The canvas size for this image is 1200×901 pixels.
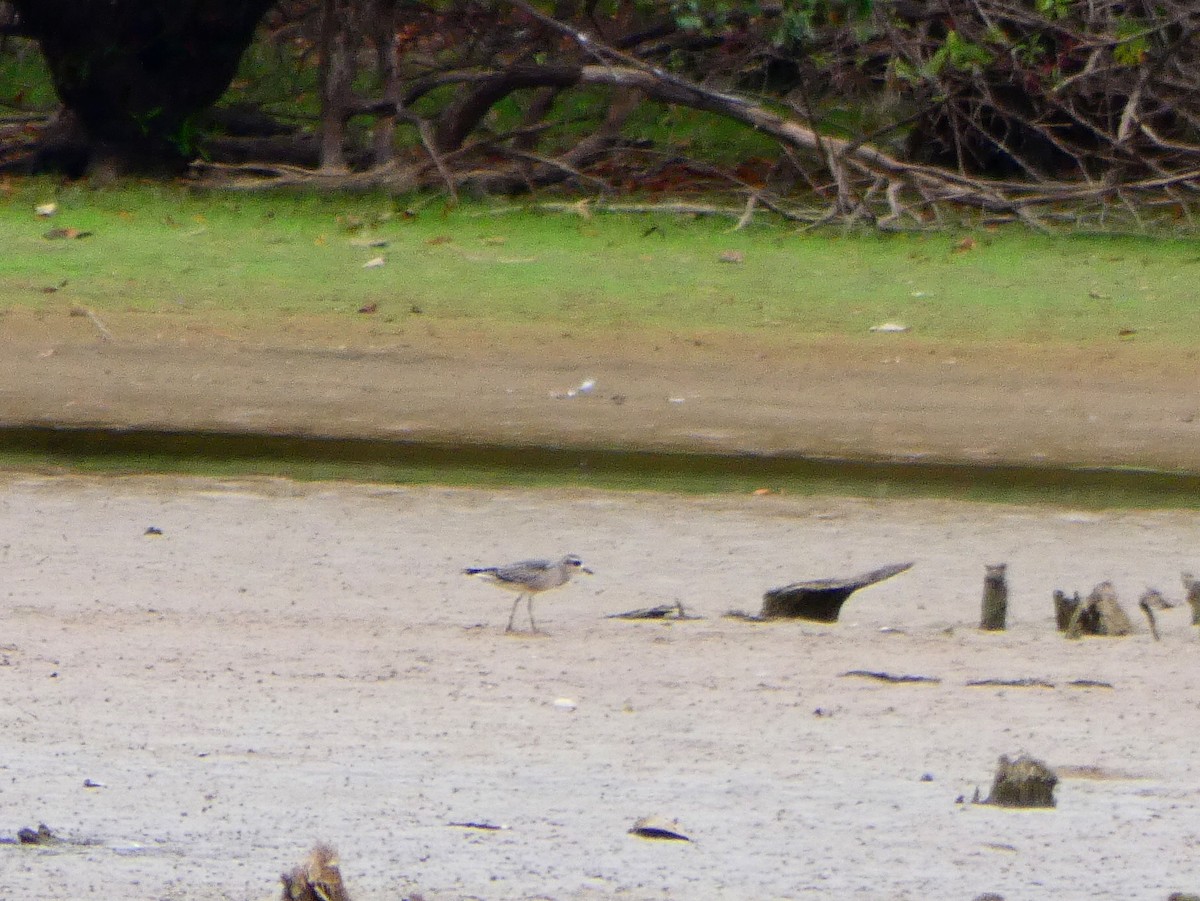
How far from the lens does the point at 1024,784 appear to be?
146 inches

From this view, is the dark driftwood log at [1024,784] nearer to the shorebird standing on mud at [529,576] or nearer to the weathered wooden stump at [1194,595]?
the shorebird standing on mud at [529,576]

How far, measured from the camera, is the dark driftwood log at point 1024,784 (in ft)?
12.1

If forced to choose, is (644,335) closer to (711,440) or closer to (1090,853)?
(711,440)

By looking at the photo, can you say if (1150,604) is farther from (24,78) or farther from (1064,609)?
(24,78)

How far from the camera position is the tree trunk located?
1386cm

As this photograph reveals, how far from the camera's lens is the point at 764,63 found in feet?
46.3

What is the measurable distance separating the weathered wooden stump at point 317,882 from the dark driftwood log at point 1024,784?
1.34m

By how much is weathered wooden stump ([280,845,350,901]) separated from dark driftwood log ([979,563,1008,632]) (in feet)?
10.0

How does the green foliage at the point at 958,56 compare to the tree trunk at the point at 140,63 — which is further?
the tree trunk at the point at 140,63

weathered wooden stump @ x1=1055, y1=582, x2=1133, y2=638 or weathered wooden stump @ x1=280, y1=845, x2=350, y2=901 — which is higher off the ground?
weathered wooden stump @ x1=280, y1=845, x2=350, y2=901

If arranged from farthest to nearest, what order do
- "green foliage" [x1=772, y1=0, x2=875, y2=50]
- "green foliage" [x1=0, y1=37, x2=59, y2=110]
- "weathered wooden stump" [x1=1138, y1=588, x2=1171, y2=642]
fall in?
"green foliage" [x1=0, y1=37, x2=59, y2=110] → "green foliage" [x1=772, y1=0, x2=875, y2=50] → "weathered wooden stump" [x1=1138, y1=588, x2=1171, y2=642]

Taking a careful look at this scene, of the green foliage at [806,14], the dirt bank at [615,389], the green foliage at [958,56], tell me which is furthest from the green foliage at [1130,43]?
the dirt bank at [615,389]

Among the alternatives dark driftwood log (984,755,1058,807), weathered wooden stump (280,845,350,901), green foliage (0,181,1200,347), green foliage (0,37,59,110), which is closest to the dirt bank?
green foliage (0,181,1200,347)

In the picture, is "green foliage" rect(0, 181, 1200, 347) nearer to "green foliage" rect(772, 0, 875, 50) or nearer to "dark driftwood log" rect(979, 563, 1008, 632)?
"green foliage" rect(772, 0, 875, 50)
